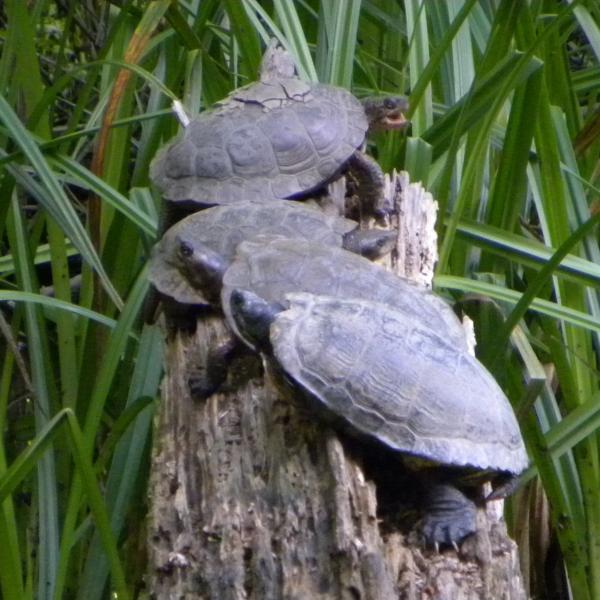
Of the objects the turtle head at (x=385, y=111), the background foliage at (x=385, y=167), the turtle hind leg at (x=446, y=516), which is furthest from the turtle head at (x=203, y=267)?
the turtle head at (x=385, y=111)

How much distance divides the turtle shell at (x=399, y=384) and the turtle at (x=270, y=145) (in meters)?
0.70

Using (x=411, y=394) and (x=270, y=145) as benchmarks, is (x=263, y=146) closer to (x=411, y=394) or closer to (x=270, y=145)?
(x=270, y=145)

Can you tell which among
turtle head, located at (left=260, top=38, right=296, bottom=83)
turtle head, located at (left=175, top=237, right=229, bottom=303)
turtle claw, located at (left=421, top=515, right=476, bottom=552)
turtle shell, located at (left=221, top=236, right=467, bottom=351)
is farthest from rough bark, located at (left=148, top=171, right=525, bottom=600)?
turtle head, located at (left=260, top=38, right=296, bottom=83)

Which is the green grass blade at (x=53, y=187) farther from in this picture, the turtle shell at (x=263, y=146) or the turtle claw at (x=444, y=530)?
the turtle claw at (x=444, y=530)

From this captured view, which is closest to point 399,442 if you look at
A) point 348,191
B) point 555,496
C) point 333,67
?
point 555,496

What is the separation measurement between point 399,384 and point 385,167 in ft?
3.44

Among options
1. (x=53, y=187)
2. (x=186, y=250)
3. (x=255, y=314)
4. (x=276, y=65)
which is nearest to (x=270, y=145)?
(x=276, y=65)

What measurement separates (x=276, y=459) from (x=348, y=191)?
95 centimetres

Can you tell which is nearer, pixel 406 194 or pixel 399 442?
pixel 399 442

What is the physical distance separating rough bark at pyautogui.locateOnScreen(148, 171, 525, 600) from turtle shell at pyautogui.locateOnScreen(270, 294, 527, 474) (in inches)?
2.0

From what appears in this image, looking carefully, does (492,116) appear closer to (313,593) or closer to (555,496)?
(555,496)

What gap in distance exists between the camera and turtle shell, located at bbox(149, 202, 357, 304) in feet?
5.50

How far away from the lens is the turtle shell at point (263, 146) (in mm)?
2043

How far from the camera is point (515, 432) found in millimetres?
1263
